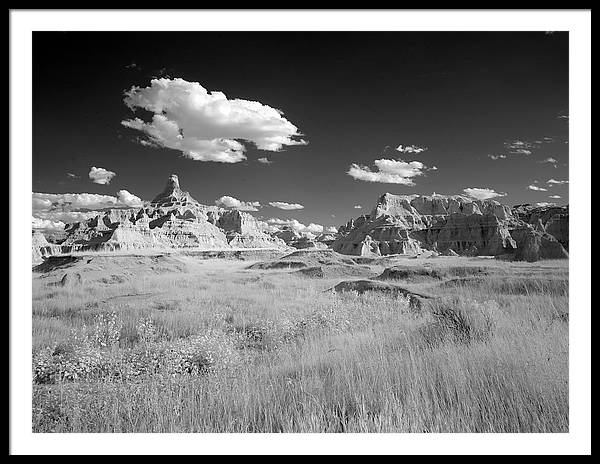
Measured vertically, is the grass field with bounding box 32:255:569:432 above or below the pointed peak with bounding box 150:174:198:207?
below

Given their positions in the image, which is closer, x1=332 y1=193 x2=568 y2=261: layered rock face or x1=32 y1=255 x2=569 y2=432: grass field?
x1=32 y1=255 x2=569 y2=432: grass field

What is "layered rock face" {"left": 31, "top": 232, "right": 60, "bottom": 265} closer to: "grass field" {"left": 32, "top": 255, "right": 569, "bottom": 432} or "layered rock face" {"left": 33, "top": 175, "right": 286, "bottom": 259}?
"grass field" {"left": 32, "top": 255, "right": 569, "bottom": 432}

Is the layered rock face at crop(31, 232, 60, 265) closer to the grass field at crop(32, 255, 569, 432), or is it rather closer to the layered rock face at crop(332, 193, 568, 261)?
the grass field at crop(32, 255, 569, 432)

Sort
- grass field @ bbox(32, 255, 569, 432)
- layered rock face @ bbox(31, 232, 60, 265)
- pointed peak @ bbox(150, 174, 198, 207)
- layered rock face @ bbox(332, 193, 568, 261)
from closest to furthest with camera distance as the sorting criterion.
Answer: grass field @ bbox(32, 255, 569, 432) < pointed peak @ bbox(150, 174, 198, 207) < layered rock face @ bbox(31, 232, 60, 265) < layered rock face @ bbox(332, 193, 568, 261)

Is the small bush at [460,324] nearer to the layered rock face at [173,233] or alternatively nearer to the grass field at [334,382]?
the grass field at [334,382]

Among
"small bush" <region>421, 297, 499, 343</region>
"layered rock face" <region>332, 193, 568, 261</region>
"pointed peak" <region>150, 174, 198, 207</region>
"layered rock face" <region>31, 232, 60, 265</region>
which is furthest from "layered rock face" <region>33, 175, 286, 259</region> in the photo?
"small bush" <region>421, 297, 499, 343</region>

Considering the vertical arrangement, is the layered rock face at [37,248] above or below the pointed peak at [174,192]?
below

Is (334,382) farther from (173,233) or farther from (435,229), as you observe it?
(173,233)

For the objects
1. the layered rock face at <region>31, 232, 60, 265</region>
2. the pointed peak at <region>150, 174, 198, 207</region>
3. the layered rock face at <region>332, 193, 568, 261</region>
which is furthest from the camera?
the layered rock face at <region>332, 193, 568, 261</region>

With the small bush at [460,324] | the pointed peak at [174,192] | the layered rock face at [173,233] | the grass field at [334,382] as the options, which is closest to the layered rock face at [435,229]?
the layered rock face at [173,233]

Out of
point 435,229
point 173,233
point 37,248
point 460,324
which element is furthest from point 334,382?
point 173,233

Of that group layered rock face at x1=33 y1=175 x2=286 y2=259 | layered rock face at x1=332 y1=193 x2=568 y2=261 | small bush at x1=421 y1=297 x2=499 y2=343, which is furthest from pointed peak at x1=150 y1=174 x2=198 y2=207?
layered rock face at x1=33 y1=175 x2=286 y2=259
